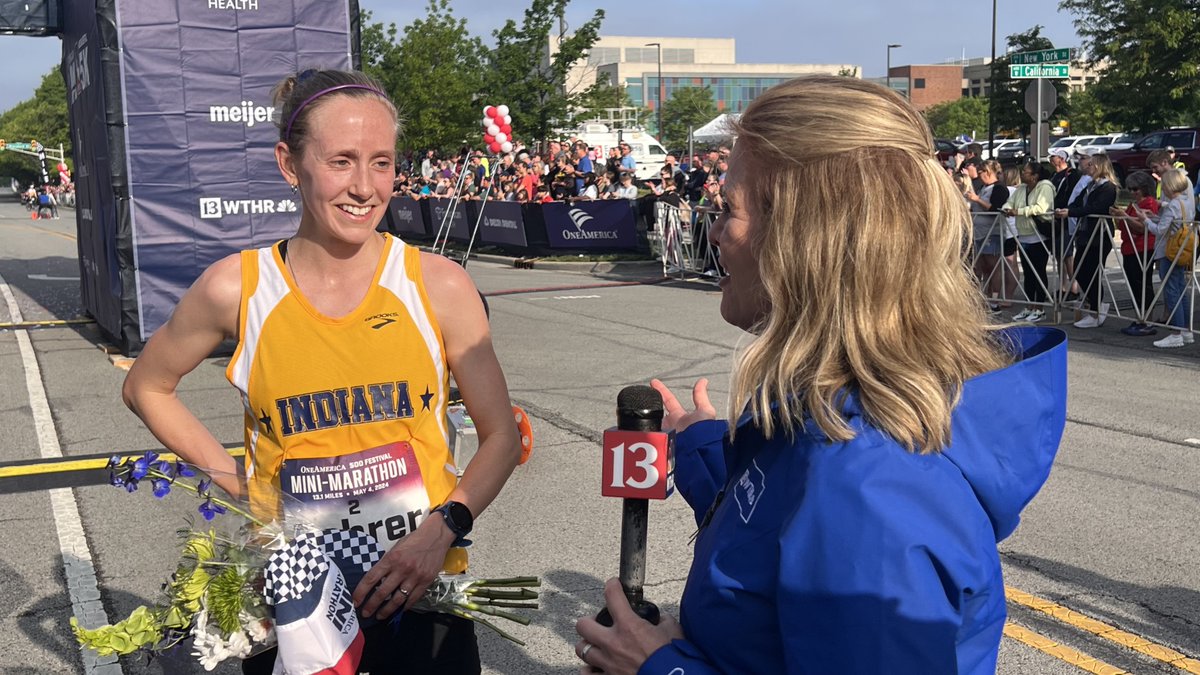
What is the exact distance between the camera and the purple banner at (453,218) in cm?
2558

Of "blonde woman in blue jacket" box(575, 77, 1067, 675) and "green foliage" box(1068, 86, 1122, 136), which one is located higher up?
"green foliage" box(1068, 86, 1122, 136)

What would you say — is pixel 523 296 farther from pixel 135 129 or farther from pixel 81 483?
pixel 81 483

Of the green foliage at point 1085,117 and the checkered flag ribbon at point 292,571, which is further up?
the green foliage at point 1085,117

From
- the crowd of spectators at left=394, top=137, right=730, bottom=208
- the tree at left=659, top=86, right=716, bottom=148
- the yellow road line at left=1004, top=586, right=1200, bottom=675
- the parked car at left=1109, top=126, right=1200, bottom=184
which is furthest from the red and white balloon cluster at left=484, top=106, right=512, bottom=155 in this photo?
the tree at left=659, top=86, right=716, bottom=148

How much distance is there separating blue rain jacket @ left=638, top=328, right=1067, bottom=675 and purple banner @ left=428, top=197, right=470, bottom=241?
23781 millimetres

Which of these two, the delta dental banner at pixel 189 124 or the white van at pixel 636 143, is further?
the white van at pixel 636 143

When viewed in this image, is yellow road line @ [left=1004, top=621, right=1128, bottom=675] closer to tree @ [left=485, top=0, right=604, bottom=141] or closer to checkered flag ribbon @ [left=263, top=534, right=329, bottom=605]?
checkered flag ribbon @ [left=263, top=534, right=329, bottom=605]

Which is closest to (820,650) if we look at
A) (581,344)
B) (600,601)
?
(600,601)

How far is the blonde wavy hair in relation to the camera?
151 cm

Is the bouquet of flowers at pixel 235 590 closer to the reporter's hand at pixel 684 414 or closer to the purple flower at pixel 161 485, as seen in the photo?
the purple flower at pixel 161 485

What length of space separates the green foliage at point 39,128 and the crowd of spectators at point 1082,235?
104464mm

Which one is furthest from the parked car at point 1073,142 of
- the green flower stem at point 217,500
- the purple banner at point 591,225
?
the green flower stem at point 217,500

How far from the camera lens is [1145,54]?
1296 inches

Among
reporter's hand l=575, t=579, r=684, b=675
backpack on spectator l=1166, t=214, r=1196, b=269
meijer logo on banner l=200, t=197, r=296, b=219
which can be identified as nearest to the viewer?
reporter's hand l=575, t=579, r=684, b=675
